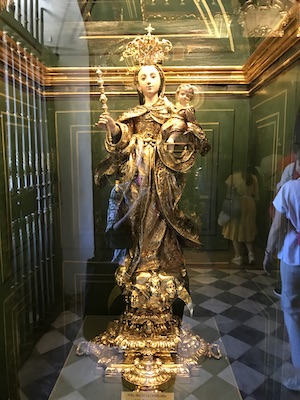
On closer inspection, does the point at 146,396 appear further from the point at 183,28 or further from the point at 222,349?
the point at 183,28

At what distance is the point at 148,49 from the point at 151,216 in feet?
2.28

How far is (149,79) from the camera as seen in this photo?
136 cm

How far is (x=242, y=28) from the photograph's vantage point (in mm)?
1465

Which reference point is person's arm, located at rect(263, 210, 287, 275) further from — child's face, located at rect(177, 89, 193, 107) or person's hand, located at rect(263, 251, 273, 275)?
child's face, located at rect(177, 89, 193, 107)

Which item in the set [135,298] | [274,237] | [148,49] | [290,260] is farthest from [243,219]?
[148,49]

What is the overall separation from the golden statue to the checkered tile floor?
73 millimetres

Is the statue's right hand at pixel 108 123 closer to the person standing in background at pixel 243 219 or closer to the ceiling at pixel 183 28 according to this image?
the ceiling at pixel 183 28

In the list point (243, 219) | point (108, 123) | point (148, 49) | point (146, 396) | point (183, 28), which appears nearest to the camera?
point (146, 396)

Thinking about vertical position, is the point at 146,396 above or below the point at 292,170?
below

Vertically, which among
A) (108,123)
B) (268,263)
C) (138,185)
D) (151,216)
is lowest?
(268,263)

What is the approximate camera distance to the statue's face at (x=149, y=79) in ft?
4.47

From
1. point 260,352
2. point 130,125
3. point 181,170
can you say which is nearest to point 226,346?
point 260,352

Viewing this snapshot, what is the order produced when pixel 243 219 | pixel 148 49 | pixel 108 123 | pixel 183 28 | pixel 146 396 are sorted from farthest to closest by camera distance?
pixel 243 219 → pixel 183 28 → pixel 148 49 → pixel 108 123 → pixel 146 396

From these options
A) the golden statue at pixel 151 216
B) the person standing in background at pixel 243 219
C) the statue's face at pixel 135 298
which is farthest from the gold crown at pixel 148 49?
the statue's face at pixel 135 298
